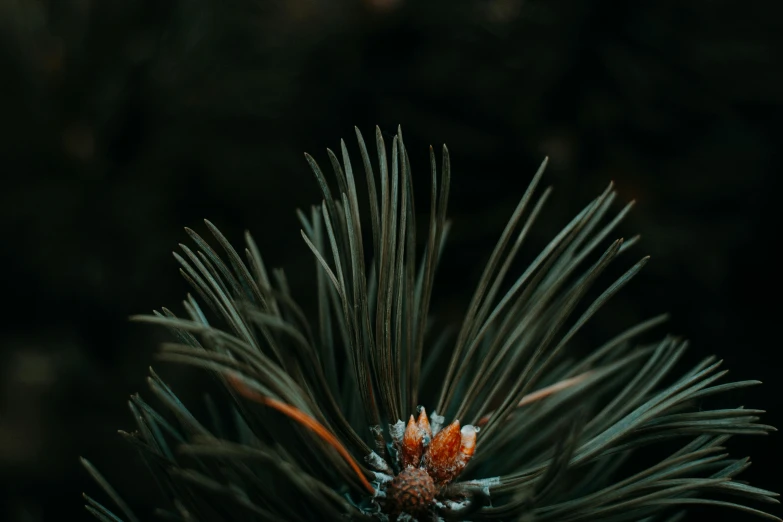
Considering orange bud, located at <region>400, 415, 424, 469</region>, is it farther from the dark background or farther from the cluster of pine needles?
the dark background

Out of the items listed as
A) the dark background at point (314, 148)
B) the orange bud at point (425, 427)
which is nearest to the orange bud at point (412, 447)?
the orange bud at point (425, 427)

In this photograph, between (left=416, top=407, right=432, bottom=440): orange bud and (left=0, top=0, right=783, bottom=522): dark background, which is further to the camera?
(left=0, top=0, right=783, bottom=522): dark background

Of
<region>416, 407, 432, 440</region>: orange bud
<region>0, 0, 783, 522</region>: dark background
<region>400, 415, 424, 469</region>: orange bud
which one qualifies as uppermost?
<region>0, 0, 783, 522</region>: dark background

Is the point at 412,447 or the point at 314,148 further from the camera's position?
the point at 314,148

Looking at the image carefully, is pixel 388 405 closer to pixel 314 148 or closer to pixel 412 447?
pixel 412 447

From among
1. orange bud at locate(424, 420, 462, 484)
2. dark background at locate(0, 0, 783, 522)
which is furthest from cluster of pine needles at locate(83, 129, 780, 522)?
dark background at locate(0, 0, 783, 522)

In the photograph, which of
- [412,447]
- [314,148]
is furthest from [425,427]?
[314,148]

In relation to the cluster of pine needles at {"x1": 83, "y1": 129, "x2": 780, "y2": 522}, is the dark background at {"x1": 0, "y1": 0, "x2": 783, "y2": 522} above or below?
above

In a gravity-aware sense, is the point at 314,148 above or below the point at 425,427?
above
